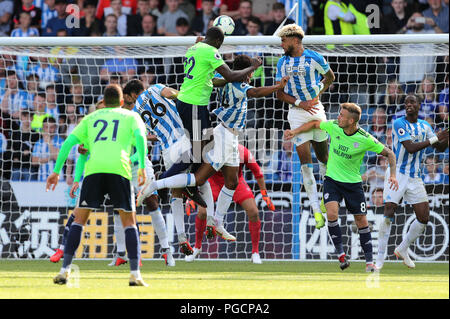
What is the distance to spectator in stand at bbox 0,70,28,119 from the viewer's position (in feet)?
46.1

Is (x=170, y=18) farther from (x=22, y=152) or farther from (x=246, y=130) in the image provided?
(x=22, y=152)

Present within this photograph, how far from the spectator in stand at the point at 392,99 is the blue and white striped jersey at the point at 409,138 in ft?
8.03

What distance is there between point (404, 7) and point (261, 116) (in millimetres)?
3648

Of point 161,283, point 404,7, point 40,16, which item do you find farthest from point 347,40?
point 40,16

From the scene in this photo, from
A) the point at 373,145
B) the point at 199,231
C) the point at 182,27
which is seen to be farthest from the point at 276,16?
the point at 373,145

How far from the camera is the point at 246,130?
13867 millimetres

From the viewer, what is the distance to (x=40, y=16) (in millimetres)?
16547

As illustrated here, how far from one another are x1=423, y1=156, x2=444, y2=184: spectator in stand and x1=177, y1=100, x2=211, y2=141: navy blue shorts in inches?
168

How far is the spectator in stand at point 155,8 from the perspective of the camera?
53.7ft

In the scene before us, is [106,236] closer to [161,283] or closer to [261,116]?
[261,116]

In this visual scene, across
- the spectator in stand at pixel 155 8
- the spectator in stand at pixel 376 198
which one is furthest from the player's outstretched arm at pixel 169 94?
the spectator in stand at pixel 155 8

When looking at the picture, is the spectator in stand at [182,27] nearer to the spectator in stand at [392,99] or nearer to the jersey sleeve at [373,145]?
the spectator in stand at [392,99]

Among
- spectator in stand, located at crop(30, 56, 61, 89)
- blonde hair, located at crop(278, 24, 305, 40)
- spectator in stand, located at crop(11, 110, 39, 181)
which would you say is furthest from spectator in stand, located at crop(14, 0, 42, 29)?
blonde hair, located at crop(278, 24, 305, 40)

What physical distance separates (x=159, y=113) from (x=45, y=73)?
4363 millimetres
